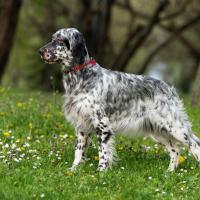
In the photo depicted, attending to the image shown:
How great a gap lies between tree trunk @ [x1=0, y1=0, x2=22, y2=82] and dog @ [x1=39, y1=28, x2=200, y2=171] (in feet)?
47.1

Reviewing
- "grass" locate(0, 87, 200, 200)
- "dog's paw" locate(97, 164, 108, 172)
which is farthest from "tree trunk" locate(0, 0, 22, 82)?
"dog's paw" locate(97, 164, 108, 172)

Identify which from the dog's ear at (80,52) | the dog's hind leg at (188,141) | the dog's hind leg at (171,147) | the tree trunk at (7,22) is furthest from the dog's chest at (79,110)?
the tree trunk at (7,22)

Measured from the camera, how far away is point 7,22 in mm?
23781

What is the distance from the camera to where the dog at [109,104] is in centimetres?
934

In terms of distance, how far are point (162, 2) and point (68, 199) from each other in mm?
20472

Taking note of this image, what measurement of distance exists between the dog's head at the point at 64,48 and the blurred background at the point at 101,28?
48.0ft

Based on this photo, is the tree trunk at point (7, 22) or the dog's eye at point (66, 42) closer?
the dog's eye at point (66, 42)

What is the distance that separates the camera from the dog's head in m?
9.23

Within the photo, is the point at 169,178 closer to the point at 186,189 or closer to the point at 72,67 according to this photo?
the point at 186,189

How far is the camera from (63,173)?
8742mm

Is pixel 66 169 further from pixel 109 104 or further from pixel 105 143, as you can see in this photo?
pixel 109 104

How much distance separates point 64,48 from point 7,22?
14.9 m

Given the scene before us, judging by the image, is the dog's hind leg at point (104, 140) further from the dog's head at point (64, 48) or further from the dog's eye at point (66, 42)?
the dog's eye at point (66, 42)

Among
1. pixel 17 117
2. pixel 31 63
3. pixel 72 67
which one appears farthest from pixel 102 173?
pixel 31 63
